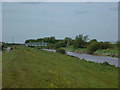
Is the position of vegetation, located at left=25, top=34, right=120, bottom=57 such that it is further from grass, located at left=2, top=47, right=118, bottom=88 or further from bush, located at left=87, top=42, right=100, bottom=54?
grass, located at left=2, top=47, right=118, bottom=88

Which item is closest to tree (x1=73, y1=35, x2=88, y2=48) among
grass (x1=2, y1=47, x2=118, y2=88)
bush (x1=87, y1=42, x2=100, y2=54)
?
bush (x1=87, y1=42, x2=100, y2=54)

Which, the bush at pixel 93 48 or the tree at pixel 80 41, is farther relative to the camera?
the tree at pixel 80 41

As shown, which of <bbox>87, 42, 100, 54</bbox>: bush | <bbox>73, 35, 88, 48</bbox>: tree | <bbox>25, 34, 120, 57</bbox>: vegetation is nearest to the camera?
<bbox>25, 34, 120, 57</bbox>: vegetation

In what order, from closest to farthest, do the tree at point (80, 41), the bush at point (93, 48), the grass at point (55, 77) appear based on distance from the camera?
the grass at point (55, 77), the bush at point (93, 48), the tree at point (80, 41)

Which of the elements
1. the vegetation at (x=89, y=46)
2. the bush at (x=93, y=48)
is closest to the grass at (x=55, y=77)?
the vegetation at (x=89, y=46)

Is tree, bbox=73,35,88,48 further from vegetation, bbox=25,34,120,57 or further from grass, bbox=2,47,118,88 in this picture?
grass, bbox=2,47,118,88

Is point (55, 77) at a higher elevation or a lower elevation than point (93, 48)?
higher

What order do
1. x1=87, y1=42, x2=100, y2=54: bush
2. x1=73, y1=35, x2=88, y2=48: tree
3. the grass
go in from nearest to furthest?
the grass → x1=87, y1=42, x2=100, y2=54: bush → x1=73, y1=35, x2=88, y2=48: tree

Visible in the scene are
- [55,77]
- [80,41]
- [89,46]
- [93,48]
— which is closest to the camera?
[55,77]

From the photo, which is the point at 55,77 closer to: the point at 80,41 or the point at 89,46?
the point at 89,46

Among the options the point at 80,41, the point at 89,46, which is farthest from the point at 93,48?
the point at 80,41

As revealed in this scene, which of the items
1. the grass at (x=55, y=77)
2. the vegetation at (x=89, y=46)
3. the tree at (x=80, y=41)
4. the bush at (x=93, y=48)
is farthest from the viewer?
the tree at (x=80, y=41)

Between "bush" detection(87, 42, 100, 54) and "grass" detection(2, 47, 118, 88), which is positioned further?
"bush" detection(87, 42, 100, 54)

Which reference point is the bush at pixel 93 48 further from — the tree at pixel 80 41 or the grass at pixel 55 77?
the grass at pixel 55 77
